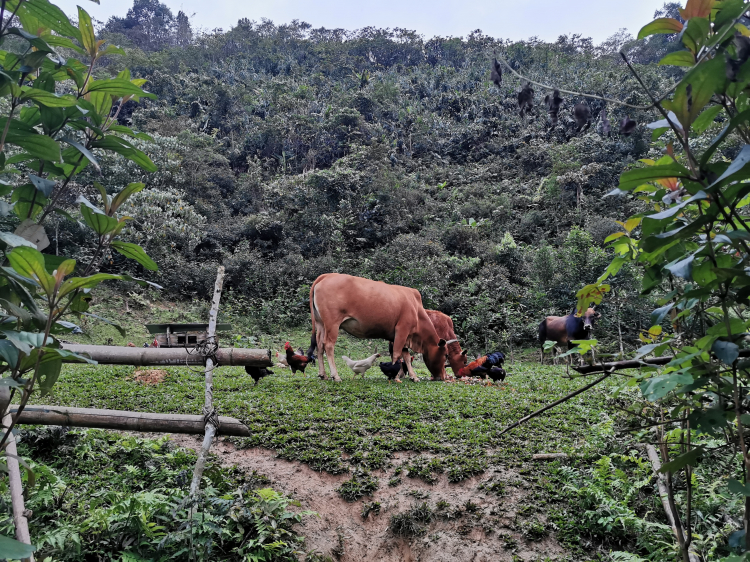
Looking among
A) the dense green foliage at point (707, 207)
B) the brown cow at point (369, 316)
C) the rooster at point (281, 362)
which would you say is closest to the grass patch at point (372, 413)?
the brown cow at point (369, 316)

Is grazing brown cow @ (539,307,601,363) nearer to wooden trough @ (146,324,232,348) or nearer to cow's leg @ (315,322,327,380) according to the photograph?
cow's leg @ (315,322,327,380)

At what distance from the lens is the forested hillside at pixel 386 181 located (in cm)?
1880

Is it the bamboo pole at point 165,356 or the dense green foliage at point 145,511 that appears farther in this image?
the bamboo pole at point 165,356

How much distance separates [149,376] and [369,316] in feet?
12.9

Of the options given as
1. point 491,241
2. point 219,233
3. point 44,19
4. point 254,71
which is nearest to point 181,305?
point 219,233

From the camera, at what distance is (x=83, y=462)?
4.14 m

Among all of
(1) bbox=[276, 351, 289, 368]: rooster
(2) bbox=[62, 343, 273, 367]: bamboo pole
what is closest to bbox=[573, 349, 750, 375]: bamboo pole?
(2) bbox=[62, 343, 273, 367]: bamboo pole

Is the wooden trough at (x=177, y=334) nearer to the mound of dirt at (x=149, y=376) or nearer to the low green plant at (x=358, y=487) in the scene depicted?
the mound of dirt at (x=149, y=376)

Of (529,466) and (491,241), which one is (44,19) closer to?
(529,466)

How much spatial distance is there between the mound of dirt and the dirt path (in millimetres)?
4089

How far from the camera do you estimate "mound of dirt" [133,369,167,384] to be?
8047mm

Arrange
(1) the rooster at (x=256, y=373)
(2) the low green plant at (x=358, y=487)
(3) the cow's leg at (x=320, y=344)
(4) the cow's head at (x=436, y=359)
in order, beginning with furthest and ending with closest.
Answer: (4) the cow's head at (x=436, y=359) < (3) the cow's leg at (x=320, y=344) < (1) the rooster at (x=256, y=373) < (2) the low green plant at (x=358, y=487)

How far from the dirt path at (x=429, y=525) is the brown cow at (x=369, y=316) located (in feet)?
13.5

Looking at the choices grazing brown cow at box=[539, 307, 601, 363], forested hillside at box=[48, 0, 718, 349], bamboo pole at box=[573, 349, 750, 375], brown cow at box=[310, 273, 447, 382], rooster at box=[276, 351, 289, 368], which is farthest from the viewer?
forested hillside at box=[48, 0, 718, 349]
